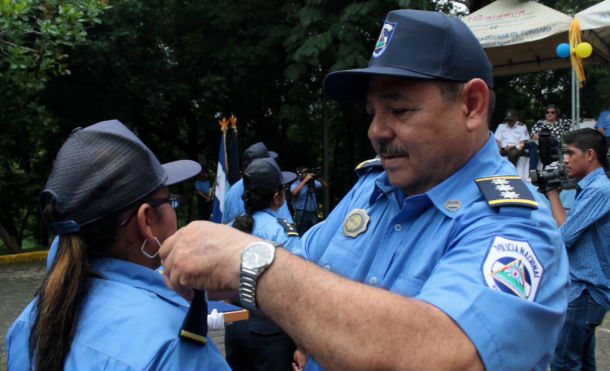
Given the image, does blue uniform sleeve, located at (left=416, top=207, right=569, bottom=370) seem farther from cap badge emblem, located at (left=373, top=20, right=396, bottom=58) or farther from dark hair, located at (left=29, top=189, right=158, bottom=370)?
dark hair, located at (left=29, top=189, right=158, bottom=370)

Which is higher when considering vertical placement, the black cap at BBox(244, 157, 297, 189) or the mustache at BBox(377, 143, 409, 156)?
the mustache at BBox(377, 143, 409, 156)

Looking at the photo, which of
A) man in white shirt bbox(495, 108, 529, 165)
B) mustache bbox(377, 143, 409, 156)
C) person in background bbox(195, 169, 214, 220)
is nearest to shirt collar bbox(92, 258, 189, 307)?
mustache bbox(377, 143, 409, 156)

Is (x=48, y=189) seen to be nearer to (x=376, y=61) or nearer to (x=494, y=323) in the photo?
(x=376, y=61)

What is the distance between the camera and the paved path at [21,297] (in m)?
5.48

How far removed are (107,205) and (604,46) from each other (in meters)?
11.1

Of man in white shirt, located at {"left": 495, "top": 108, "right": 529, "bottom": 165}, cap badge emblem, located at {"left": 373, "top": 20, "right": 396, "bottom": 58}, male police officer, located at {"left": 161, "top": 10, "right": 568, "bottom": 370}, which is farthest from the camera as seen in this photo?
man in white shirt, located at {"left": 495, "top": 108, "right": 529, "bottom": 165}

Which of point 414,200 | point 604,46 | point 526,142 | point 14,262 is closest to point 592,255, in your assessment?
point 414,200

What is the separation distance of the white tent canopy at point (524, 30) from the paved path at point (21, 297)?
5.06 meters

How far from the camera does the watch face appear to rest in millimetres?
1201

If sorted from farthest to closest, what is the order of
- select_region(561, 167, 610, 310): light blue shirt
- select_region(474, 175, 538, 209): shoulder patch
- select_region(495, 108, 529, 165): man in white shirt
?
select_region(495, 108, 529, 165): man in white shirt < select_region(561, 167, 610, 310): light blue shirt < select_region(474, 175, 538, 209): shoulder patch

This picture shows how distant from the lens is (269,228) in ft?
13.7

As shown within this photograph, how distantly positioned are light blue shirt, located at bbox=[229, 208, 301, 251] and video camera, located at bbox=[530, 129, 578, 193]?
6.32ft

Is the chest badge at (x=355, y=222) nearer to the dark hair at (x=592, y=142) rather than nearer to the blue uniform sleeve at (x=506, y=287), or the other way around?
the blue uniform sleeve at (x=506, y=287)

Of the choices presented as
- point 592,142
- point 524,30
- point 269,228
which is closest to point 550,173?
point 592,142
